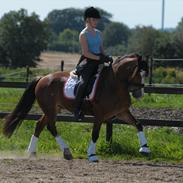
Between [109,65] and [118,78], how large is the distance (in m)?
0.32

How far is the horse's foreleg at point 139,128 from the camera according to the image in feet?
32.2

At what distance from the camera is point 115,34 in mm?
134125

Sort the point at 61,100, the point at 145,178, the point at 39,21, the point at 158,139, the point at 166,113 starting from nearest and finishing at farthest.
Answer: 1. the point at 145,178
2. the point at 61,100
3. the point at 158,139
4. the point at 166,113
5. the point at 39,21

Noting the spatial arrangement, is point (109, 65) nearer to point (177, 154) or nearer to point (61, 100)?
point (61, 100)

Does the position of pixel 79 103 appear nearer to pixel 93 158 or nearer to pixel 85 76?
pixel 85 76

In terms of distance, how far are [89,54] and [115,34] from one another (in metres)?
125

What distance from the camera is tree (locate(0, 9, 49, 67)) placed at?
72.9m

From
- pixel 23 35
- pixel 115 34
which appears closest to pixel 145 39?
pixel 23 35

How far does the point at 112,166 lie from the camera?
9.00m

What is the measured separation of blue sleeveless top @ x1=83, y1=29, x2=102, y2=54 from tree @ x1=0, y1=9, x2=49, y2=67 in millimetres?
62538

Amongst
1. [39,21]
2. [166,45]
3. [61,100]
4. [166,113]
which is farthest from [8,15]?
[61,100]

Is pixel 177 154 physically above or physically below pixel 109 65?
below

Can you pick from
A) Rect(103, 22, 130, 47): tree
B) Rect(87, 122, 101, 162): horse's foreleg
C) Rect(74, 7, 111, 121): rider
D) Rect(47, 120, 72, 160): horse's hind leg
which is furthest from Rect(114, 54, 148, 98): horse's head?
Rect(103, 22, 130, 47): tree

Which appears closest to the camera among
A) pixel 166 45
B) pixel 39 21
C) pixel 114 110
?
pixel 114 110
